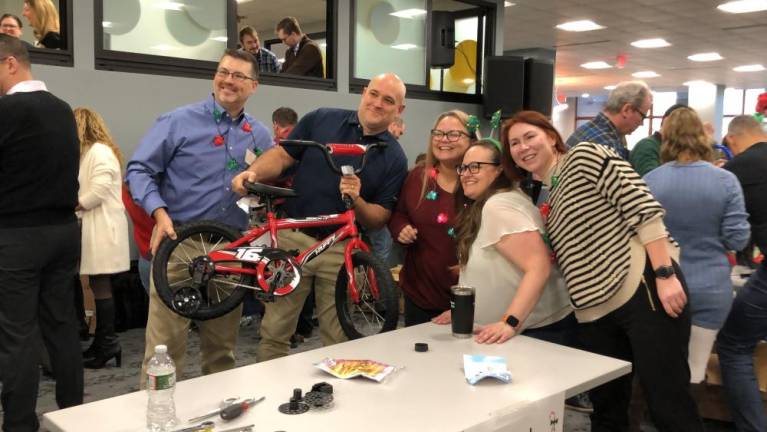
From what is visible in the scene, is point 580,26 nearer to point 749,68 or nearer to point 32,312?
point 749,68

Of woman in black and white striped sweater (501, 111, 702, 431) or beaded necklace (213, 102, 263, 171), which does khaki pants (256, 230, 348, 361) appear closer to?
beaded necklace (213, 102, 263, 171)

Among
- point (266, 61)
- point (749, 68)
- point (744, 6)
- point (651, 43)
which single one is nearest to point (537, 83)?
point (266, 61)

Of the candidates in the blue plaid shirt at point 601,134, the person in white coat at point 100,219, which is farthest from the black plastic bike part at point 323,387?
the person in white coat at point 100,219

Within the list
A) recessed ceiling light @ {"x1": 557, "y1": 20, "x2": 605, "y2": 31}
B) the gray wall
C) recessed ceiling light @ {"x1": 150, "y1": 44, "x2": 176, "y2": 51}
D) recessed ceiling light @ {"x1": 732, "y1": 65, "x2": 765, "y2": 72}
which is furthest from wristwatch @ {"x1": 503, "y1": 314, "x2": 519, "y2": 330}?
recessed ceiling light @ {"x1": 732, "y1": 65, "x2": 765, "y2": 72}

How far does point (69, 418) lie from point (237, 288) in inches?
37.5

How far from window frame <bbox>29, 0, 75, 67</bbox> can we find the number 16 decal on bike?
2739 mm

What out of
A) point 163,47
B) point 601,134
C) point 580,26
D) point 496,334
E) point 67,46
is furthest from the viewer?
point 580,26

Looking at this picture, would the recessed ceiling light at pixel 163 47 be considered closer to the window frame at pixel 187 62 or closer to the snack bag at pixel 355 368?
the window frame at pixel 187 62

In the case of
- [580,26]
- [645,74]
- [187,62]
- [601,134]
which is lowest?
[601,134]

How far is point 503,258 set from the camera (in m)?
2.13

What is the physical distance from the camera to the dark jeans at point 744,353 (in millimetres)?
2795

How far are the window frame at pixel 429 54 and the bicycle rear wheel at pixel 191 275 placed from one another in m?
3.98

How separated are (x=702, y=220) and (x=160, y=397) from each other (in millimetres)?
2301

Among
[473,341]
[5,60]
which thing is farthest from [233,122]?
[473,341]
